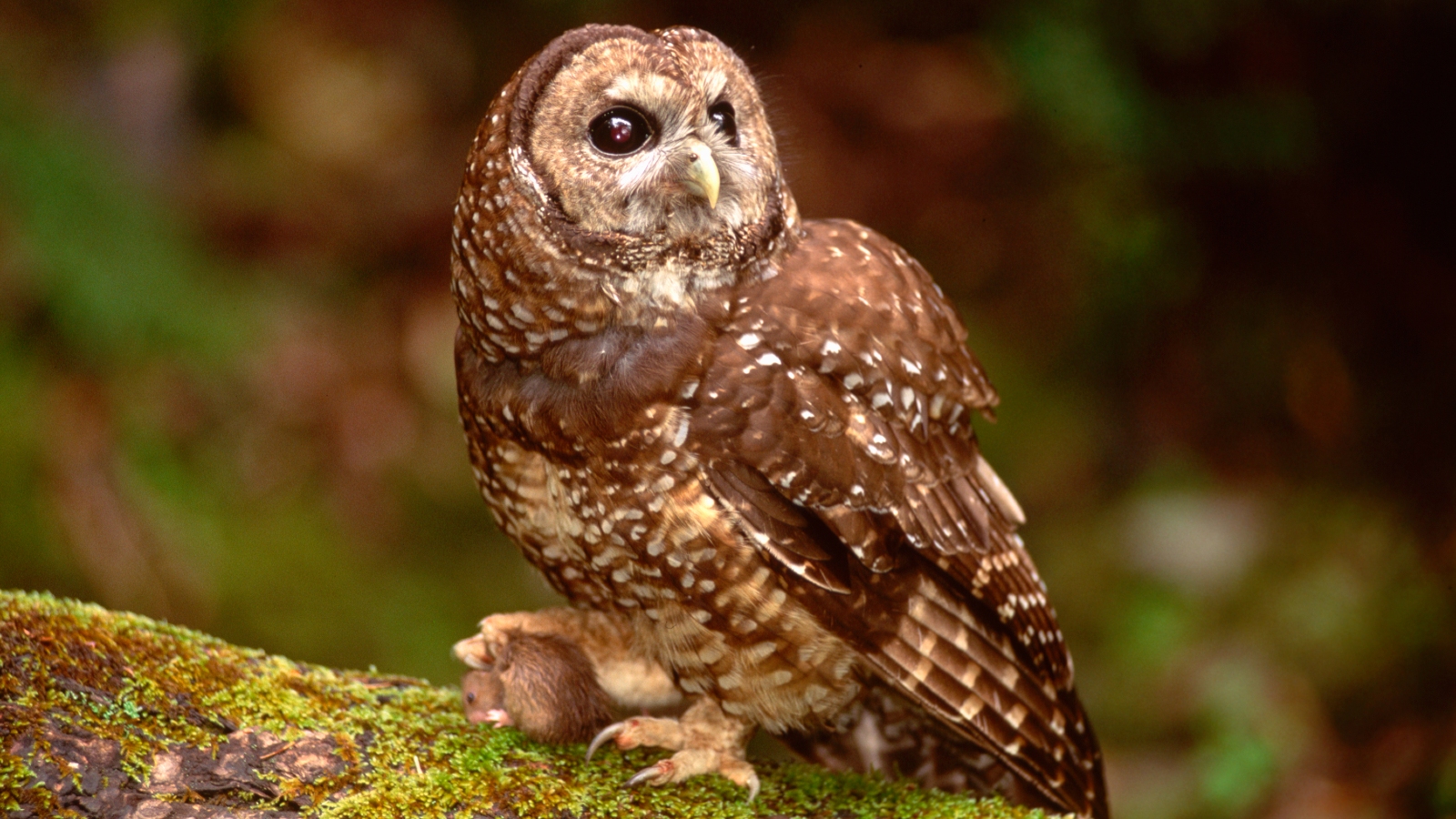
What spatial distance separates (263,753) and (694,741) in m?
0.86

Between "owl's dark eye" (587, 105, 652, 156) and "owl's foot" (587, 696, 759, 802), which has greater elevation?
"owl's dark eye" (587, 105, 652, 156)

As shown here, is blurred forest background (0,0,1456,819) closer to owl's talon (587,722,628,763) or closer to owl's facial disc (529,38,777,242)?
owl's talon (587,722,628,763)

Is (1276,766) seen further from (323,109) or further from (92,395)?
(323,109)

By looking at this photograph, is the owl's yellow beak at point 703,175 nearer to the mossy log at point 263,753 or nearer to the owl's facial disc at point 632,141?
the owl's facial disc at point 632,141

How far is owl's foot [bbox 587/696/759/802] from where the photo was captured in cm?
259

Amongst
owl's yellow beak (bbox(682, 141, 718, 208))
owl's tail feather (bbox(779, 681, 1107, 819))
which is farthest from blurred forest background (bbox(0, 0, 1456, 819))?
owl's yellow beak (bbox(682, 141, 718, 208))

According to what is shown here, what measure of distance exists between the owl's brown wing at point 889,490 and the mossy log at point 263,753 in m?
0.29

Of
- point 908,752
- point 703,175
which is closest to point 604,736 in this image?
point 908,752

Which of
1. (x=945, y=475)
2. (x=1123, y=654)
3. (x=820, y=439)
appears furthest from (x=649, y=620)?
(x=1123, y=654)

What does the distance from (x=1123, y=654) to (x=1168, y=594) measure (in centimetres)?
37

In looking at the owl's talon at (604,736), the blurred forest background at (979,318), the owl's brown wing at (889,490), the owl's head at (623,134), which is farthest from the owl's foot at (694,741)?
the blurred forest background at (979,318)

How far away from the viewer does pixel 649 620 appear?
102 inches

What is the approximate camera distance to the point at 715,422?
245 centimetres

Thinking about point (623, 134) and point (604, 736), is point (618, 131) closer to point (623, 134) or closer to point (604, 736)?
point (623, 134)
